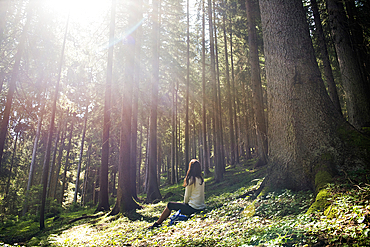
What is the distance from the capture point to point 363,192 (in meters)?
3.16

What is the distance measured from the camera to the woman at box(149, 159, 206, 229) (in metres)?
5.71

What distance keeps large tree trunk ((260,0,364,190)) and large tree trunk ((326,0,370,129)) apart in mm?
4996

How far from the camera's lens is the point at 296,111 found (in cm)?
498

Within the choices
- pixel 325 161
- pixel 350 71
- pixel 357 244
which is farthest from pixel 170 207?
pixel 350 71

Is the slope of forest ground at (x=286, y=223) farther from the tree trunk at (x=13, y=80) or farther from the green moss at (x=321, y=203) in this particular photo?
the tree trunk at (x=13, y=80)

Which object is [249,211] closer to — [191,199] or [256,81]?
[191,199]

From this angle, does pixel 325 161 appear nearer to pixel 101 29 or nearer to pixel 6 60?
pixel 6 60

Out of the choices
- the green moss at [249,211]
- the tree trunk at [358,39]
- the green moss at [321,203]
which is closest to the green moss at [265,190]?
the green moss at [249,211]

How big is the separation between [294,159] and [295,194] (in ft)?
2.68

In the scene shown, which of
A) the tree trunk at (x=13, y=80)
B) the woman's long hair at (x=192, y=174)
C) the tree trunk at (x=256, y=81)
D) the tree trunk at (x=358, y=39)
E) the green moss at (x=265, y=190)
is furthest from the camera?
the tree trunk at (x=256, y=81)

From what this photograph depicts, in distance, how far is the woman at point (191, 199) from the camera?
225 inches

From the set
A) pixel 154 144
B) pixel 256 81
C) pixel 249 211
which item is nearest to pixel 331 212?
pixel 249 211

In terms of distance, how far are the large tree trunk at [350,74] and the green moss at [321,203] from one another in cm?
672

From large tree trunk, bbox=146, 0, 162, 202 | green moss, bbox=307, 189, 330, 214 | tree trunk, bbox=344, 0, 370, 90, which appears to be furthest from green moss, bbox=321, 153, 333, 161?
large tree trunk, bbox=146, 0, 162, 202
